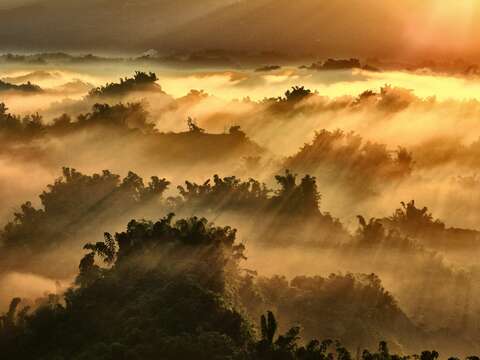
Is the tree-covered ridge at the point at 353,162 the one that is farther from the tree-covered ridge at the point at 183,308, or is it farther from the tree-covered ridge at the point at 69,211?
the tree-covered ridge at the point at 183,308

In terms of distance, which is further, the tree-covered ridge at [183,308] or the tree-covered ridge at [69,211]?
the tree-covered ridge at [69,211]

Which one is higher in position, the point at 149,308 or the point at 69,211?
the point at 69,211

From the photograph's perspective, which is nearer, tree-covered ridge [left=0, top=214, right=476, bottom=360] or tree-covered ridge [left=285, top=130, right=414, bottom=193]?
tree-covered ridge [left=0, top=214, right=476, bottom=360]

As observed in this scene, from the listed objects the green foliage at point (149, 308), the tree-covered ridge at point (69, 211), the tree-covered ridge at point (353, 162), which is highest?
the tree-covered ridge at point (353, 162)

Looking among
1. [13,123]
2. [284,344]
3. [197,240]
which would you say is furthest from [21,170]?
[284,344]

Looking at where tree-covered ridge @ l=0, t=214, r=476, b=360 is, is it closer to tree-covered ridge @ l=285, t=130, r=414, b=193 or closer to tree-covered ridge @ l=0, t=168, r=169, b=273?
tree-covered ridge @ l=0, t=168, r=169, b=273

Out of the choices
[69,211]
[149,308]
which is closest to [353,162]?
[69,211]

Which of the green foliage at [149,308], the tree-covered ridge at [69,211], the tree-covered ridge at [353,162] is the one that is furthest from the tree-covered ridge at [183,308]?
the tree-covered ridge at [353,162]

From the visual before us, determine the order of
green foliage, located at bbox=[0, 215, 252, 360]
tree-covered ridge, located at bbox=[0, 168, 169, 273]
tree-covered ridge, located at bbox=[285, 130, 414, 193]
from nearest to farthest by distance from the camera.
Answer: green foliage, located at bbox=[0, 215, 252, 360]
tree-covered ridge, located at bbox=[0, 168, 169, 273]
tree-covered ridge, located at bbox=[285, 130, 414, 193]

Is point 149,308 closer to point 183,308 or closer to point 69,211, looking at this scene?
point 183,308

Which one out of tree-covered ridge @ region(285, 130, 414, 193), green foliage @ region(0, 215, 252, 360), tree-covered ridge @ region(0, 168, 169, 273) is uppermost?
tree-covered ridge @ region(285, 130, 414, 193)

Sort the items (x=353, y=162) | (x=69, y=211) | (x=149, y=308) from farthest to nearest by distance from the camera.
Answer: (x=353, y=162) < (x=69, y=211) < (x=149, y=308)

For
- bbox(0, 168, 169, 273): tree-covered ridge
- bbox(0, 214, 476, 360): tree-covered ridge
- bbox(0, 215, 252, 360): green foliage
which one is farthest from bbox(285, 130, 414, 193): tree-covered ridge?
bbox(0, 215, 252, 360): green foliage

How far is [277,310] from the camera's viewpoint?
41.0 metres
